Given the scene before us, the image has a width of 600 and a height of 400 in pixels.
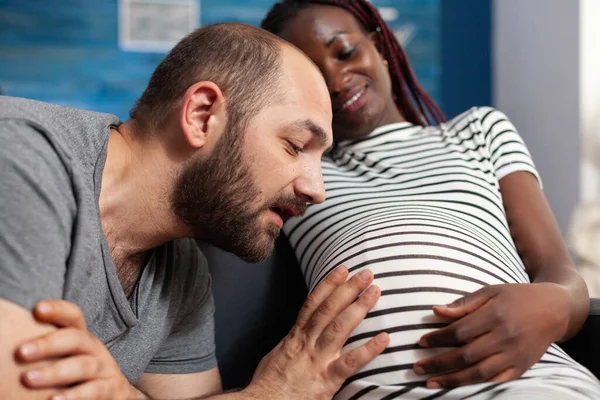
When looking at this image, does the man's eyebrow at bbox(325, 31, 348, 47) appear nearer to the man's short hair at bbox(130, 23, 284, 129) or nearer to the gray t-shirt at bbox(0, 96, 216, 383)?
the man's short hair at bbox(130, 23, 284, 129)

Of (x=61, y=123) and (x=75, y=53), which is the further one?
(x=75, y=53)

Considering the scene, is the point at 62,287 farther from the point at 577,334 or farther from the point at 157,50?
the point at 157,50

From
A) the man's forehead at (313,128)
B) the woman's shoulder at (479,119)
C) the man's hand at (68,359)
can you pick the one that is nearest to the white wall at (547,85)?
the woman's shoulder at (479,119)

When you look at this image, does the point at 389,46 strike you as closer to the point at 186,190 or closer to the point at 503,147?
the point at 503,147

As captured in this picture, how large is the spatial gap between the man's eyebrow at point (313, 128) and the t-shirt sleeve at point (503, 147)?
466mm

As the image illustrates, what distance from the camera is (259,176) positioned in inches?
41.7

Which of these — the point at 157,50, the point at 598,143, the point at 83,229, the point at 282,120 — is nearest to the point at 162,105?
the point at 282,120

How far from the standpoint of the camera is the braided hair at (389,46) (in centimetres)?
161

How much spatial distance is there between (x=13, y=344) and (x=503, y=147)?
41.6 inches

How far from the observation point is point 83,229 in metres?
0.87

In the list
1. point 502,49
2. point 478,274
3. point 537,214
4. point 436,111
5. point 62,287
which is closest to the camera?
point 62,287

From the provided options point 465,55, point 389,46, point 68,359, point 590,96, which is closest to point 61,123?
point 68,359

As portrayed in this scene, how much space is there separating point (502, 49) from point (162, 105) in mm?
2571

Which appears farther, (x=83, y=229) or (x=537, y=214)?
(x=537, y=214)
